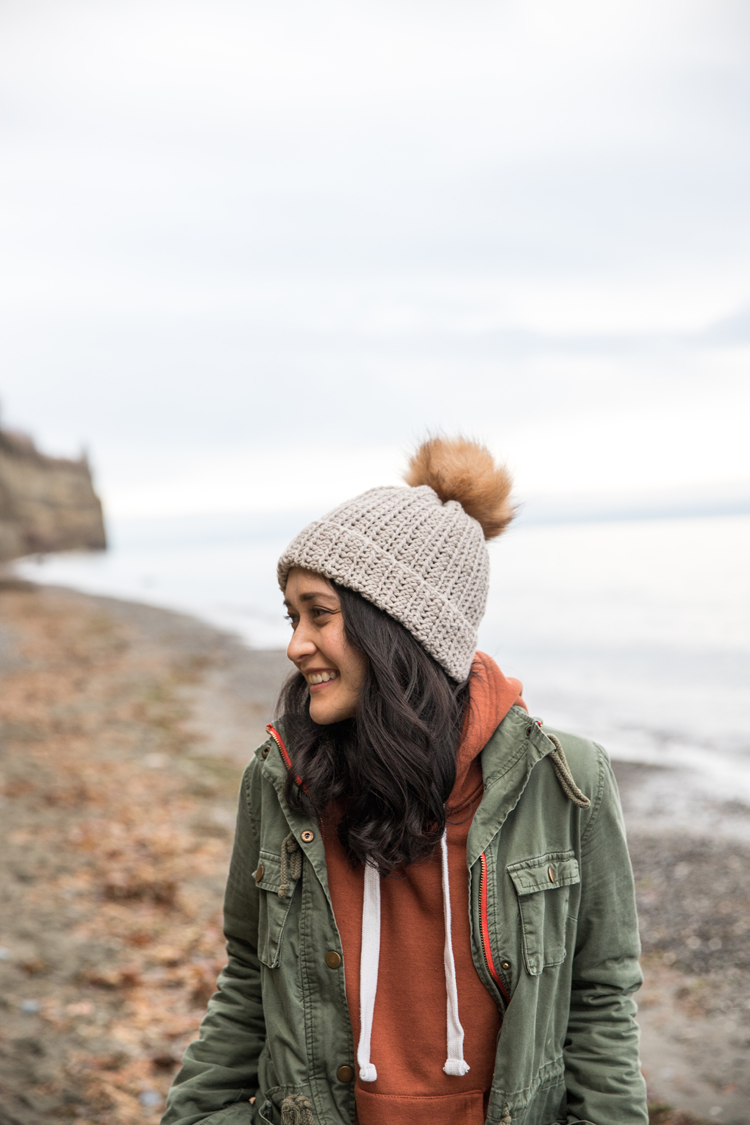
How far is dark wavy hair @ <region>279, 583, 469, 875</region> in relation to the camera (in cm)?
183

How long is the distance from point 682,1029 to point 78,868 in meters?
4.23

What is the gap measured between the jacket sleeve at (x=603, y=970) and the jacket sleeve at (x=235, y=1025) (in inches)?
29.3

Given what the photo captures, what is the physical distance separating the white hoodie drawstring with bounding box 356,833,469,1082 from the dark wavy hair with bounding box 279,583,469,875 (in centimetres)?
9

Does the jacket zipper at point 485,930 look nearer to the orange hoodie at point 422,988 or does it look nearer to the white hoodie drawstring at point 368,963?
the orange hoodie at point 422,988

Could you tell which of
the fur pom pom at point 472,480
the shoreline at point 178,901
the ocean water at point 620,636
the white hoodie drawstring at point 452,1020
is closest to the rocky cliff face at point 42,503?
the ocean water at point 620,636

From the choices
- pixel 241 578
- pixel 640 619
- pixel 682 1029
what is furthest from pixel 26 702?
pixel 241 578

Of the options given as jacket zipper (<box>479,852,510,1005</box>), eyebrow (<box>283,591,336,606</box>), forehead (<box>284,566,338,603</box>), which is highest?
forehead (<box>284,566,338,603</box>)

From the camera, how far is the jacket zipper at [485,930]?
68.7 inches

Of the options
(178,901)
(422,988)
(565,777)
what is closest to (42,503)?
(178,901)

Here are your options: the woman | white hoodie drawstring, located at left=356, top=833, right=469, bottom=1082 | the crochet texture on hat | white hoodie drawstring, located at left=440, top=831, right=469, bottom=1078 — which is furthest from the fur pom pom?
white hoodie drawstring, located at left=440, top=831, right=469, bottom=1078

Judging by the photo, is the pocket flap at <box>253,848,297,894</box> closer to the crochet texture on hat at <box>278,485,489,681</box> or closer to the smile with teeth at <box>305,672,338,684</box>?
the smile with teeth at <box>305,672,338,684</box>

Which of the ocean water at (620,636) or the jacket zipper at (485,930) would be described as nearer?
the jacket zipper at (485,930)

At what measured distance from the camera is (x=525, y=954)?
174 cm

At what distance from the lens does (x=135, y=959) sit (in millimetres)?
4988
